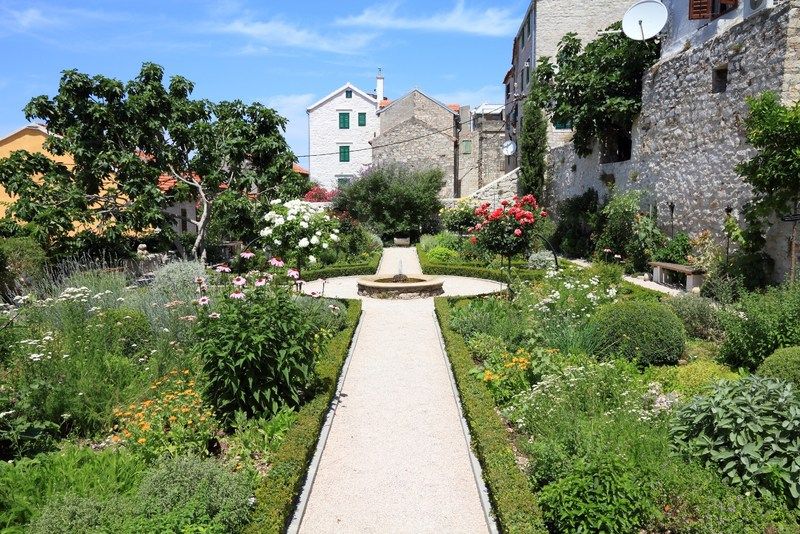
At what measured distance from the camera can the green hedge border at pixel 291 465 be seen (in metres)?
3.79

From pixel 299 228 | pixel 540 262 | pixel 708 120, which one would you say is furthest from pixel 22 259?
pixel 708 120

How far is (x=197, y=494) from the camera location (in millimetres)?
3670

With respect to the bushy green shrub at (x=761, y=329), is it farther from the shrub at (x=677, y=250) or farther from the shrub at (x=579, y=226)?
the shrub at (x=579, y=226)

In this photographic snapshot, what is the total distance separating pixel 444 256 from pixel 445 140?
1607 centimetres

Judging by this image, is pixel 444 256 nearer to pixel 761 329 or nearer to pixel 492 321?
pixel 492 321

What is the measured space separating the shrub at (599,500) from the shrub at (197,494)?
79.0 inches

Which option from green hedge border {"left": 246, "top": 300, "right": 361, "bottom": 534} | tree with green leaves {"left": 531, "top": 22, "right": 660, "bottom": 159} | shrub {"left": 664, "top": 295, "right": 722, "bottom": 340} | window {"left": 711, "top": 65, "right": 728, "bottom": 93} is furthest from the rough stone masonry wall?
green hedge border {"left": 246, "top": 300, "right": 361, "bottom": 534}

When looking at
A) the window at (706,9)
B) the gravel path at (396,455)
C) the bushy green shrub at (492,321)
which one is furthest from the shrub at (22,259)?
the window at (706,9)

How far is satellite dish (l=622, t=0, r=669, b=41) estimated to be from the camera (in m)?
15.1

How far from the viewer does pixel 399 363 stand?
818 cm

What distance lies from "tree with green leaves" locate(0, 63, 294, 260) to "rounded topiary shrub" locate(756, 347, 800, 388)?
11786 millimetres

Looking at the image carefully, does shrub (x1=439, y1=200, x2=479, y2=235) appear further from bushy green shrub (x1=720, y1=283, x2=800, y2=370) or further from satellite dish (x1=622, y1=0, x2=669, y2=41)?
bushy green shrub (x1=720, y1=283, x2=800, y2=370)

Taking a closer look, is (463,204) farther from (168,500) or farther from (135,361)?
(168,500)

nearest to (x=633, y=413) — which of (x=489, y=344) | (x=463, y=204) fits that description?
(x=489, y=344)
